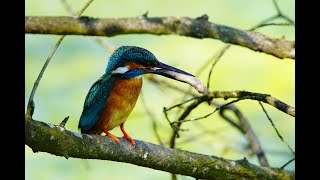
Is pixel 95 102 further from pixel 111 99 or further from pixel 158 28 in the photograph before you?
pixel 158 28

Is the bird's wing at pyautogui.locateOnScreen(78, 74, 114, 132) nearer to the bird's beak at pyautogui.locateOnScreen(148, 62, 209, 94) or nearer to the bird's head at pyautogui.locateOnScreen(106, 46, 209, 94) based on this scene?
the bird's head at pyautogui.locateOnScreen(106, 46, 209, 94)

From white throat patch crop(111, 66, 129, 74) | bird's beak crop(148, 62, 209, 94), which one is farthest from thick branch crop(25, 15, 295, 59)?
bird's beak crop(148, 62, 209, 94)

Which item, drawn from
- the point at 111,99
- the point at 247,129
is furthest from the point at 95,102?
the point at 247,129

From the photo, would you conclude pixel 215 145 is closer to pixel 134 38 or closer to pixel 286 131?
pixel 286 131

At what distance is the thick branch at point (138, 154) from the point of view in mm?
1638

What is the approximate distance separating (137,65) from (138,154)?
0.24 meters

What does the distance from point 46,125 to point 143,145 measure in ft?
1.02

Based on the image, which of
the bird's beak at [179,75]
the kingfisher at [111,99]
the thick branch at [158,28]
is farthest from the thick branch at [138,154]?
the thick branch at [158,28]

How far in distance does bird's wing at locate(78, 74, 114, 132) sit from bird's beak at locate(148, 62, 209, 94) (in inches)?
8.1

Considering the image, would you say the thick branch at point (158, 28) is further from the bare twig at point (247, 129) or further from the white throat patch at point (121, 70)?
the bare twig at point (247, 129)

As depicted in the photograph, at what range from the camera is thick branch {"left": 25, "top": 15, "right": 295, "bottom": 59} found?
1.89 metres

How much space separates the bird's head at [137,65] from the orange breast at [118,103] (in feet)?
0.15

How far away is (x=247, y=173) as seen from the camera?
6.71ft
